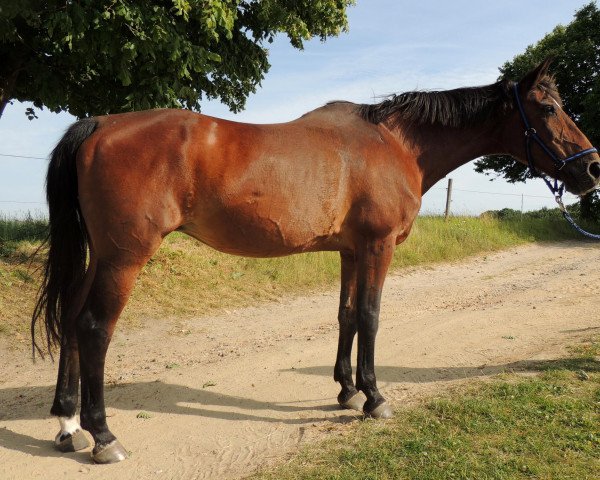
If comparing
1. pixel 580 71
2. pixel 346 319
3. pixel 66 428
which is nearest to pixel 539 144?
pixel 346 319

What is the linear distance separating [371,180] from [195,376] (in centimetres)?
285

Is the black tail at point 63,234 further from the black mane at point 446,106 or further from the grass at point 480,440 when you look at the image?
the black mane at point 446,106

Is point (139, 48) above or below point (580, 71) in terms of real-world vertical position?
below

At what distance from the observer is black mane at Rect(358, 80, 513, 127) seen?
472 centimetres

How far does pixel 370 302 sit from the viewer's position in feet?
14.2

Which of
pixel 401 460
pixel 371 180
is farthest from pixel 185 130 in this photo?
pixel 401 460

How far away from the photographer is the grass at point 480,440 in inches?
127

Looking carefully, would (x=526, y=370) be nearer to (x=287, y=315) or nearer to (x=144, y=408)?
(x=144, y=408)

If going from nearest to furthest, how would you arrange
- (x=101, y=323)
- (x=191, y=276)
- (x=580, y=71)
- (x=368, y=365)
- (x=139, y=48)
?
(x=101, y=323) → (x=368, y=365) → (x=139, y=48) → (x=191, y=276) → (x=580, y=71)

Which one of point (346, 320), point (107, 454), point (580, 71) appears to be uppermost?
point (580, 71)

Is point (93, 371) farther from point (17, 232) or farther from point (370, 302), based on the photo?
point (17, 232)

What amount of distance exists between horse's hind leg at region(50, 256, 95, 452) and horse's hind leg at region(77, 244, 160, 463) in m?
0.28

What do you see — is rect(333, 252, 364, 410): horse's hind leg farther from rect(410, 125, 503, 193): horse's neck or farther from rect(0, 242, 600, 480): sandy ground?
rect(410, 125, 503, 193): horse's neck

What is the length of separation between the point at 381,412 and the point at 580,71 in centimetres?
2398
